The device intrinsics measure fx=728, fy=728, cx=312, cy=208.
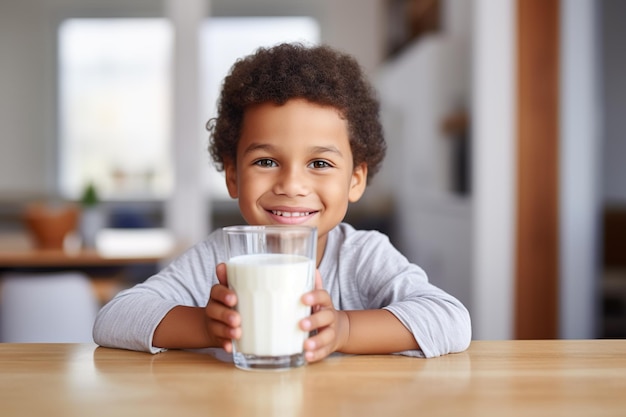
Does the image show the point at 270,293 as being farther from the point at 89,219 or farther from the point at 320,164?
the point at 89,219

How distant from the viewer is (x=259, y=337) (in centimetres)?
68

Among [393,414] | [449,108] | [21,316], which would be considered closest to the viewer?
[393,414]

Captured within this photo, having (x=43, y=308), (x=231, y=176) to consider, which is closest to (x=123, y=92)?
(x=43, y=308)

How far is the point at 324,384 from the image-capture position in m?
0.61

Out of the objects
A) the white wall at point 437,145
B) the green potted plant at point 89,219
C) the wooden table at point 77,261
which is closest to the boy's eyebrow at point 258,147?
the wooden table at point 77,261

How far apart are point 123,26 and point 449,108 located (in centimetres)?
440

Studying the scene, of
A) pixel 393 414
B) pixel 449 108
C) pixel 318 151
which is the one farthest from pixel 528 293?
pixel 393 414

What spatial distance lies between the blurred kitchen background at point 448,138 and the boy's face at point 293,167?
32 centimetres

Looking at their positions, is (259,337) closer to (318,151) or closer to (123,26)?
(318,151)

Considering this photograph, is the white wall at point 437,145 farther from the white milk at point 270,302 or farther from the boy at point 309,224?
the white milk at point 270,302

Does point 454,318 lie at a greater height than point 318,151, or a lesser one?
lesser

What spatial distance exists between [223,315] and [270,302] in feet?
0.18

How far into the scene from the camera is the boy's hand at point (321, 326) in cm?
69

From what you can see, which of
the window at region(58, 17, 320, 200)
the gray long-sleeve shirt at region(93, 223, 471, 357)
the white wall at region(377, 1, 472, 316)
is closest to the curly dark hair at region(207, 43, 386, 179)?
the gray long-sleeve shirt at region(93, 223, 471, 357)
